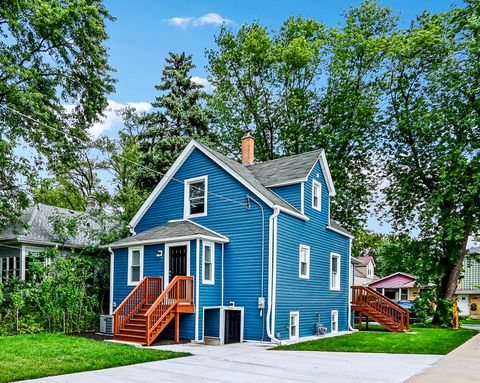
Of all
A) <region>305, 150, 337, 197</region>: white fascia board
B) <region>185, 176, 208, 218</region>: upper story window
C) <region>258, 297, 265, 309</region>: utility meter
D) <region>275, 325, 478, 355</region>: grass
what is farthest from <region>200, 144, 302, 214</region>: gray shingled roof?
<region>275, 325, 478, 355</region>: grass

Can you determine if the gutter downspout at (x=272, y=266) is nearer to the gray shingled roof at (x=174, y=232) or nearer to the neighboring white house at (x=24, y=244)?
the gray shingled roof at (x=174, y=232)

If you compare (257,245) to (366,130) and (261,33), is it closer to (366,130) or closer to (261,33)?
(366,130)

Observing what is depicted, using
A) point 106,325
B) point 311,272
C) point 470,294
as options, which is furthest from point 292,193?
point 470,294

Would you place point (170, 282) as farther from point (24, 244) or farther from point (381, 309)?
point (381, 309)

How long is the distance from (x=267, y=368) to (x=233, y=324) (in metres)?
5.95

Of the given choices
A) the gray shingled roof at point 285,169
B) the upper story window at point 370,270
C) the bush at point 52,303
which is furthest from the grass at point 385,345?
the upper story window at point 370,270

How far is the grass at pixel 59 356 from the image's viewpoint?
9099 mm

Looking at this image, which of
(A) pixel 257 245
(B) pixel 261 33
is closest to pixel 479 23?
(B) pixel 261 33

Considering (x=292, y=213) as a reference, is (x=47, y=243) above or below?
below

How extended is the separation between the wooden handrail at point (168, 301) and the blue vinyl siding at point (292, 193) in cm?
510

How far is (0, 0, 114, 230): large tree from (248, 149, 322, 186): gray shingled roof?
773 cm

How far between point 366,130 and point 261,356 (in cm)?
1870

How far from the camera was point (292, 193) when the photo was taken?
17.8 m

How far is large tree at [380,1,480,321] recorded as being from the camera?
73.8ft
